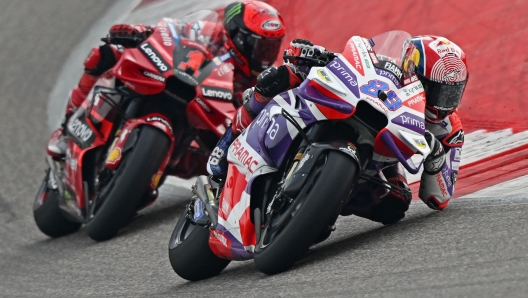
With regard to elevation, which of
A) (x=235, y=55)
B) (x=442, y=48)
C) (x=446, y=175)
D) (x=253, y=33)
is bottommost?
(x=235, y=55)

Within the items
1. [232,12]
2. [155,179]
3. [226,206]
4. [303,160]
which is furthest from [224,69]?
[303,160]

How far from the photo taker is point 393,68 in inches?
202

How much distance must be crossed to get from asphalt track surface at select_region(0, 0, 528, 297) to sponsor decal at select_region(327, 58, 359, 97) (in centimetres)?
83

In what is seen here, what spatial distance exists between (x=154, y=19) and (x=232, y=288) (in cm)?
817

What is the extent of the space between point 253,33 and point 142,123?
1063 millimetres

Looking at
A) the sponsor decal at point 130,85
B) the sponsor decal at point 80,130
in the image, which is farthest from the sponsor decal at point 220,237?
the sponsor decal at point 80,130

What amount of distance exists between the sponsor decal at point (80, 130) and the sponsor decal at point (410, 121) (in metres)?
3.45

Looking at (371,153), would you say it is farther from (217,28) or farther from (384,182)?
(217,28)

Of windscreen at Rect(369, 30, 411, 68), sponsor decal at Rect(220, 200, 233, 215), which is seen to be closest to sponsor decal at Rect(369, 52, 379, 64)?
windscreen at Rect(369, 30, 411, 68)

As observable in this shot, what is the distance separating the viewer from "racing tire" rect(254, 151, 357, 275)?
4.68 meters

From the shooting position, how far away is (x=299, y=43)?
556cm

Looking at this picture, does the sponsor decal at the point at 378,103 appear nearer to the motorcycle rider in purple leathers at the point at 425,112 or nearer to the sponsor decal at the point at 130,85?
the motorcycle rider in purple leathers at the point at 425,112

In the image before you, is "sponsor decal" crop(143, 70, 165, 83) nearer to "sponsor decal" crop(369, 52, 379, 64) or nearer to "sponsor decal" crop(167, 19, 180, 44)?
"sponsor decal" crop(167, 19, 180, 44)

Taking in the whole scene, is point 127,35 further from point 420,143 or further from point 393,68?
point 420,143
